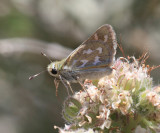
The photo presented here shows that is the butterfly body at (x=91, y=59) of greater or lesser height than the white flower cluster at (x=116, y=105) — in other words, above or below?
above

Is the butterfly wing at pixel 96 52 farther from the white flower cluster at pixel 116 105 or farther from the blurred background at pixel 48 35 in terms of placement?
the blurred background at pixel 48 35

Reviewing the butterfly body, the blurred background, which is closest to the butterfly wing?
the butterfly body

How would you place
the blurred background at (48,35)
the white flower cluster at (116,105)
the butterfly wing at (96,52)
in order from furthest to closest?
the blurred background at (48,35) → the butterfly wing at (96,52) → the white flower cluster at (116,105)

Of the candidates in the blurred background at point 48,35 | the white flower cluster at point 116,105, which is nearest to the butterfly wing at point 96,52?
the white flower cluster at point 116,105

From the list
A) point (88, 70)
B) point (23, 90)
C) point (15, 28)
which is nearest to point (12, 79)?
point (23, 90)

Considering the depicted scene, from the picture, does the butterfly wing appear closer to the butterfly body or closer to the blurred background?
the butterfly body

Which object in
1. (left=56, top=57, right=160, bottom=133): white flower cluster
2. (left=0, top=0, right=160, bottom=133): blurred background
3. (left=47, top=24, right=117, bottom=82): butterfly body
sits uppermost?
(left=0, top=0, right=160, bottom=133): blurred background

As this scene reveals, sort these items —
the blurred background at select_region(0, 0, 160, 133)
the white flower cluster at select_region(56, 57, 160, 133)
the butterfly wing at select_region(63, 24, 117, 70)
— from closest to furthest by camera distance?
the white flower cluster at select_region(56, 57, 160, 133), the butterfly wing at select_region(63, 24, 117, 70), the blurred background at select_region(0, 0, 160, 133)
